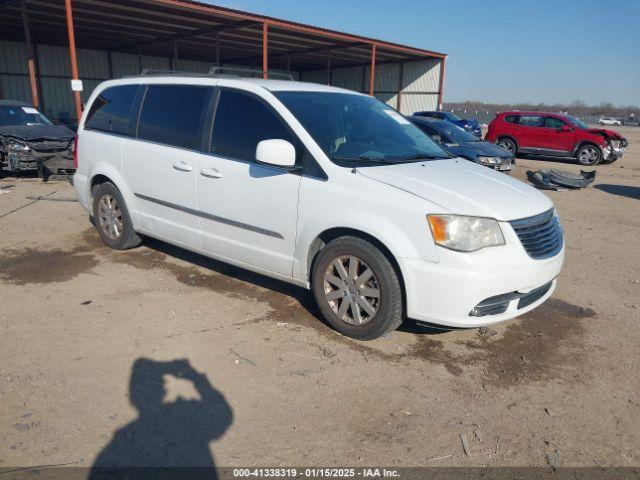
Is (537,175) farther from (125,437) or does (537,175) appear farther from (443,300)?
(125,437)

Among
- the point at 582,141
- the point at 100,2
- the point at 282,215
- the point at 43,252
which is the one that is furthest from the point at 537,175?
the point at 100,2

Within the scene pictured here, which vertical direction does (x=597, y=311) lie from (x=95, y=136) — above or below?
below

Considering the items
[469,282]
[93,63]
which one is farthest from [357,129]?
[93,63]

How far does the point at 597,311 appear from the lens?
14.6ft

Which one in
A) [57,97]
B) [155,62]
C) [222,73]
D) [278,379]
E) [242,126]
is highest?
[155,62]

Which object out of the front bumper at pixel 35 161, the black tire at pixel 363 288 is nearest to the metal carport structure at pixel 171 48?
the front bumper at pixel 35 161

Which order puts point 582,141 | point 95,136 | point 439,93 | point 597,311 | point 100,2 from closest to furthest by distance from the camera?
point 597,311
point 95,136
point 100,2
point 582,141
point 439,93

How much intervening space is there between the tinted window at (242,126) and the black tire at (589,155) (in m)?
15.8

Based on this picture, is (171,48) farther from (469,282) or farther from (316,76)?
(469,282)

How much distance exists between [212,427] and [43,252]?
4.04m

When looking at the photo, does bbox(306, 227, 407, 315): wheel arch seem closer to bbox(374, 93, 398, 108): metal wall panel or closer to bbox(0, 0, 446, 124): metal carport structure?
bbox(0, 0, 446, 124): metal carport structure

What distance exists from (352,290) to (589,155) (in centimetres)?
1616

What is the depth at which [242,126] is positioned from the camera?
13.7 ft

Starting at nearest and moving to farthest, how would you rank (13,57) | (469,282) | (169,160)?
(469,282), (169,160), (13,57)
